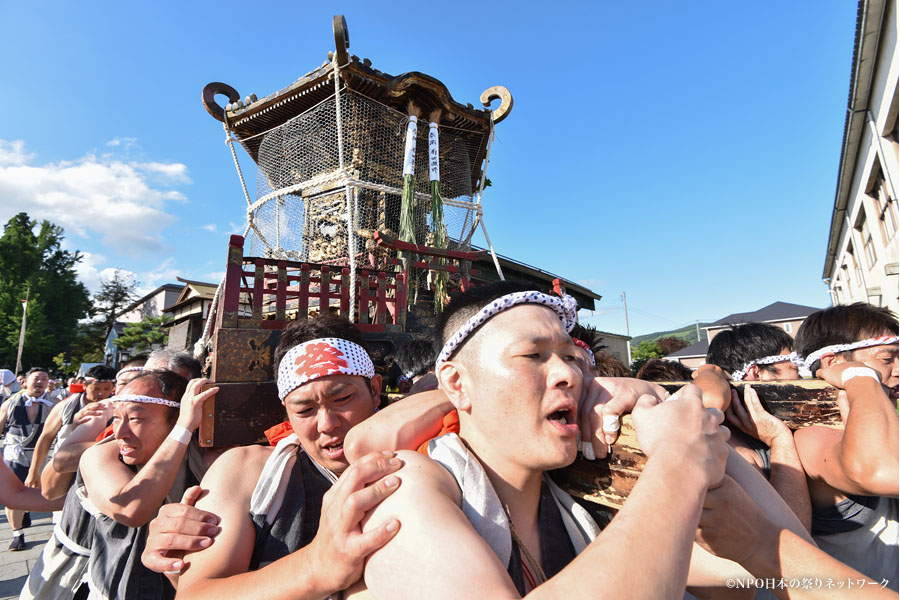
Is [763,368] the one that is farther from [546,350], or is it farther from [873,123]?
[873,123]

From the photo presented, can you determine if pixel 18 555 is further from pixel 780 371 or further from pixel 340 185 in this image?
pixel 780 371

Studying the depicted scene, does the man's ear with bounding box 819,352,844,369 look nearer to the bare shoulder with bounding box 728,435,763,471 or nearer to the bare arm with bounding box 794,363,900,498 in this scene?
the bare arm with bounding box 794,363,900,498

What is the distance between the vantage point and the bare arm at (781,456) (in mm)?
1751

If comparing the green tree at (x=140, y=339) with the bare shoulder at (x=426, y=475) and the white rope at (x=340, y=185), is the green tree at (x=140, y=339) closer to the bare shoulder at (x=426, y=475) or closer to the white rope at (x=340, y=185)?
the white rope at (x=340, y=185)

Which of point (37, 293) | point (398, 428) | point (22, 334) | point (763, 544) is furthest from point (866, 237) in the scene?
point (37, 293)

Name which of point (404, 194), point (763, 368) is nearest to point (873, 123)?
point (404, 194)

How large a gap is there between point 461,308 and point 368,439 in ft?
1.89

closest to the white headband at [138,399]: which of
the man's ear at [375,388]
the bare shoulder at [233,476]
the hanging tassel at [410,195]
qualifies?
the bare shoulder at [233,476]

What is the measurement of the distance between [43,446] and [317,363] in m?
4.21

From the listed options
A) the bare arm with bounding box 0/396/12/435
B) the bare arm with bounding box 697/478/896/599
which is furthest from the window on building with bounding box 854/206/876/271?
the bare arm with bounding box 0/396/12/435

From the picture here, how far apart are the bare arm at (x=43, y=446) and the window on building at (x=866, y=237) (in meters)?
17.9

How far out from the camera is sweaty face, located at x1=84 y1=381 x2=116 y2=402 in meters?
5.13

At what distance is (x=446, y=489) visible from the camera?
1188 mm

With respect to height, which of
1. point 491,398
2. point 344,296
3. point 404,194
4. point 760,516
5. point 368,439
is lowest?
point 760,516
